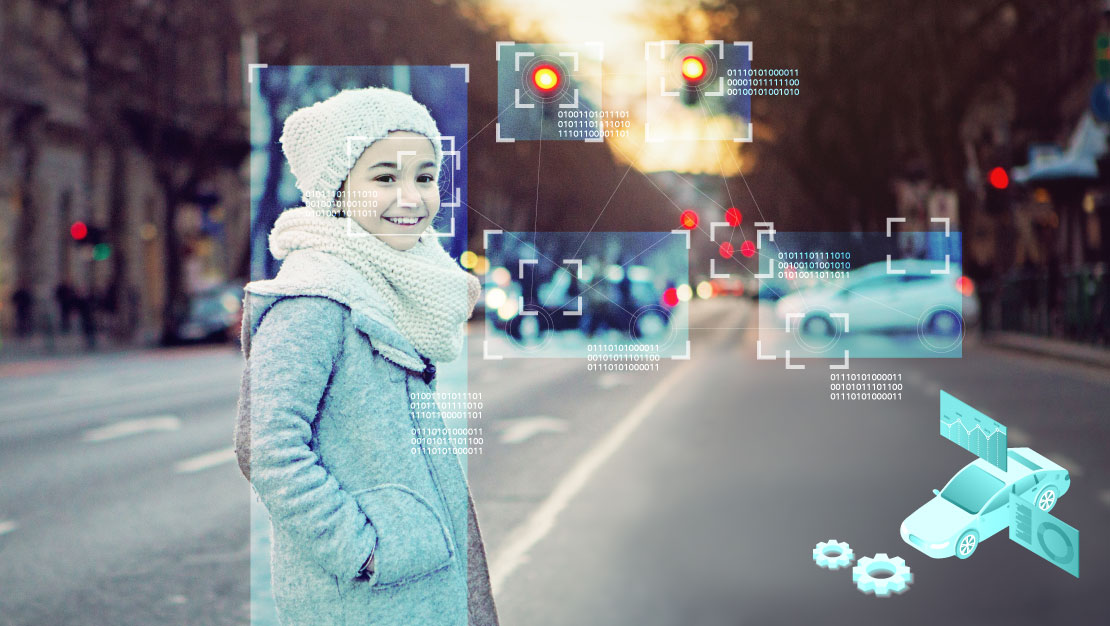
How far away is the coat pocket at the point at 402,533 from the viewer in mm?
2352

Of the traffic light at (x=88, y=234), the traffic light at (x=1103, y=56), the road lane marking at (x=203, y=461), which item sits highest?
the traffic light at (x=1103, y=56)

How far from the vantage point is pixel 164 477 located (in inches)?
359

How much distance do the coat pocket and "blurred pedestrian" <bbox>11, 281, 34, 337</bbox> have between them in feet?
100

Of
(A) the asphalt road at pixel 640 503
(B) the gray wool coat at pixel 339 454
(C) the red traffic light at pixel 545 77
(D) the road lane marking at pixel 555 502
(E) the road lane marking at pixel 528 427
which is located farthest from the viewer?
(E) the road lane marking at pixel 528 427

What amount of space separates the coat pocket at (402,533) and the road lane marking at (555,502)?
297 centimetres

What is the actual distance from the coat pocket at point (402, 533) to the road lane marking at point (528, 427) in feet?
26.6

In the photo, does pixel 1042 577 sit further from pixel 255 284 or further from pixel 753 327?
pixel 255 284

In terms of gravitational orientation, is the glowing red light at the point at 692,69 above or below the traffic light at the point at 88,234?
below

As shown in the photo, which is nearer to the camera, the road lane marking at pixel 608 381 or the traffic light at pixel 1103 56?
the traffic light at pixel 1103 56

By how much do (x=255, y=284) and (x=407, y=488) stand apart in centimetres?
48
